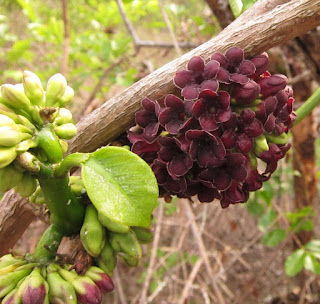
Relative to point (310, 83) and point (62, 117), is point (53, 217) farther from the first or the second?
point (310, 83)

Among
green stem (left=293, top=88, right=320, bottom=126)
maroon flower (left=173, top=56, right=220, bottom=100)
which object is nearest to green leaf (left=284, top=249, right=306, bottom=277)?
green stem (left=293, top=88, right=320, bottom=126)

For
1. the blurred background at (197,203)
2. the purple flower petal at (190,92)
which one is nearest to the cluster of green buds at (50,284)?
the purple flower petal at (190,92)

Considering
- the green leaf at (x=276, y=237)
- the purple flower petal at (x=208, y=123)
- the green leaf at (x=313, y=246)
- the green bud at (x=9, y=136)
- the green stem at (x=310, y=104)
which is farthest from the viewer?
the green leaf at (x=276, y=237)

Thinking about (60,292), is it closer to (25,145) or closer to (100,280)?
(100,280)

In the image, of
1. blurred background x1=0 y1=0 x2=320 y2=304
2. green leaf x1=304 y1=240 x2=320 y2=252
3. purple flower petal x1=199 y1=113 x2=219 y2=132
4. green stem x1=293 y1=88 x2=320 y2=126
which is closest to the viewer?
purple flower petal x1=199 y1=113 x2=219 y2=132

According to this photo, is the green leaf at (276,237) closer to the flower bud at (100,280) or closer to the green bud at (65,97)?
the flower bud at (100,280)

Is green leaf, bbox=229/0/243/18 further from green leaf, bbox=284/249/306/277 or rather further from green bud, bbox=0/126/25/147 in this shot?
green leaf, bbox=284/249/306/277

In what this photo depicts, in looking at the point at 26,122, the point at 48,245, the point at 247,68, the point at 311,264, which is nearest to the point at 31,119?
the point at 26,122
